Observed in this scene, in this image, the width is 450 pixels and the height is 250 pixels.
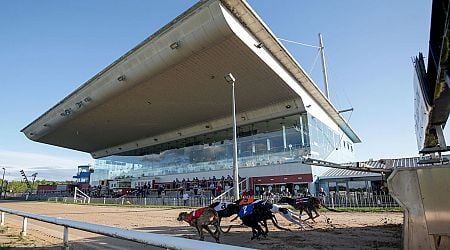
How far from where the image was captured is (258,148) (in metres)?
33.1

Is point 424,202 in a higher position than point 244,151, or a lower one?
lower

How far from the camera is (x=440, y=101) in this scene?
545cm

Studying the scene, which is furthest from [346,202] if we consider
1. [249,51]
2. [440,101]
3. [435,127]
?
[440,101]

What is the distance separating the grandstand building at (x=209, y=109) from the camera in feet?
70.2

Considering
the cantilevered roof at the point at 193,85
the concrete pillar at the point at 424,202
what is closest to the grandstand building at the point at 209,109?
the cantilevered roof at the point at 193,85

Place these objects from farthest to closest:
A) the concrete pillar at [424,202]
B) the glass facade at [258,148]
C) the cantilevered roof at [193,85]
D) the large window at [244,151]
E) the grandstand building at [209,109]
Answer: the large window at [244,151] → the glass facade at [258,148] → the grandstand building at [209,109] → the cantilevered roof at [193,85] → the concrete pillar at [424,202]

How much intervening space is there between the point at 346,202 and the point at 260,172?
38.3ft

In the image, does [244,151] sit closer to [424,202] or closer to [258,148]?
[258,148]

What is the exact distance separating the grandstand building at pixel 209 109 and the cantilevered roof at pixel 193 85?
Result: 9cm

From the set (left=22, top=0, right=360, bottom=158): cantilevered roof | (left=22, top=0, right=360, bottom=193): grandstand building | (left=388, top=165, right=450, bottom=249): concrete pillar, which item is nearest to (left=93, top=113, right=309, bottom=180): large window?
(left=22, top=0, right=360, bottom=193): grandstand building

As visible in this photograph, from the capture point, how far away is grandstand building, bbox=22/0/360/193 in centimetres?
2141

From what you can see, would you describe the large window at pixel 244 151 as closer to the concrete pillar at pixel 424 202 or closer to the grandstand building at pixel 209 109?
the grandstand building at pixel 209 109

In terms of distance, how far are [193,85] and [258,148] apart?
33.7ft

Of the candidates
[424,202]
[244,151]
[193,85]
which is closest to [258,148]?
[244,151]
